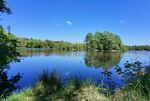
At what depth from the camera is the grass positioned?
4.55m

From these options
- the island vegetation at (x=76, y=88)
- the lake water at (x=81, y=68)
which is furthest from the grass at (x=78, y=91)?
the lake water at (x=81, y=68)

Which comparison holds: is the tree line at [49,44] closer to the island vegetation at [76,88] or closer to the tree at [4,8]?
the tree at [4,8]

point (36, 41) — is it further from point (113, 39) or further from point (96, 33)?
point (113, 39)

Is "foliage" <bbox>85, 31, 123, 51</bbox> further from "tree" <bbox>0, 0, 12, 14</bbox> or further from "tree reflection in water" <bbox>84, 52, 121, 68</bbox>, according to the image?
"tree" <bbox>0, 0, 12, 14</bbox>

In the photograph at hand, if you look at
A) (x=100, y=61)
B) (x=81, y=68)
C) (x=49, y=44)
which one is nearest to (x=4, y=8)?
(x=81, y=68)

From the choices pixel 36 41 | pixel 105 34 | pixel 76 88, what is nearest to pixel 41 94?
pixel 76 88

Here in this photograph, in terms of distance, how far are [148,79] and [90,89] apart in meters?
1.48

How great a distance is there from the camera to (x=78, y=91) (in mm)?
5547

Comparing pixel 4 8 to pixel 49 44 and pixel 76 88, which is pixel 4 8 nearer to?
pixel 76 88

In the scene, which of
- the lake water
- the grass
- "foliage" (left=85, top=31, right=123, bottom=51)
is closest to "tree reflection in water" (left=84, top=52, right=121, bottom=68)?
the lake water

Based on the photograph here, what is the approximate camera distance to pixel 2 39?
11734 millimetres

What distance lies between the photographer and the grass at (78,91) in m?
4.55

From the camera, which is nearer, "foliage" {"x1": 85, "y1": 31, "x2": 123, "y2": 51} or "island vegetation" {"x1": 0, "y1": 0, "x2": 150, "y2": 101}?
"island vegetation" {"x1": 0, "y1": 0, "x2": 150, "y2": 101}

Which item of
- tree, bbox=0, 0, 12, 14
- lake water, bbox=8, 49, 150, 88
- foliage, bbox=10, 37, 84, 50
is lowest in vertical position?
lake water, bbox=8, 49, 150, 88
